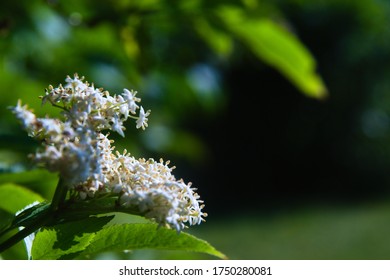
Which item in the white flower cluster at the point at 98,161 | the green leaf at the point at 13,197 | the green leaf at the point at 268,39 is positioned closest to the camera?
the white flower cluster at the point at 98,161

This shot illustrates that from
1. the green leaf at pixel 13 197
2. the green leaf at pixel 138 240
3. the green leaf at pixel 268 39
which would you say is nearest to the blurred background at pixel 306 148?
the green leaf at pixel 268 39

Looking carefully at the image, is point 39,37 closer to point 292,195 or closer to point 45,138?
point 45,138

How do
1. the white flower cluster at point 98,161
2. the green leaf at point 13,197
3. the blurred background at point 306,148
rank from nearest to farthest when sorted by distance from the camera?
the white flower cluster at point 98,161 < the green leaf at point 13,197 < the blurred background at point 306,148

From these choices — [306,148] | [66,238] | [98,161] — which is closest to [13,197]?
[66,238]

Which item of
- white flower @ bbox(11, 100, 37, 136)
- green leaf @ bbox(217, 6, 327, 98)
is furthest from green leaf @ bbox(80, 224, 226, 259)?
green leaf @ bbox(217, 6, 327, 98)

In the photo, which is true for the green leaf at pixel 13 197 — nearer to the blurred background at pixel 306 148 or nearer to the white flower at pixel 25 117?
the white flower at pixel 25 117
